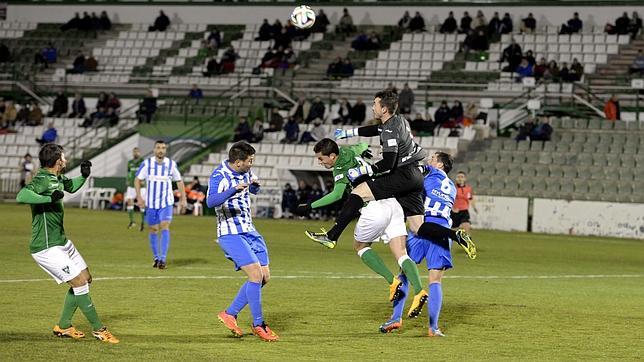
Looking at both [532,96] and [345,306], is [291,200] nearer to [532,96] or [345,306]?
[532,96]

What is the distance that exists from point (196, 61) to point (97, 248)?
2849 cm

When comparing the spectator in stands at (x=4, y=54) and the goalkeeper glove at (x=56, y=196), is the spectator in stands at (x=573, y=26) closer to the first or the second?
the spectator in stands at (x=4, y=54)

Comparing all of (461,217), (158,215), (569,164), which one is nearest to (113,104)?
(569,164)

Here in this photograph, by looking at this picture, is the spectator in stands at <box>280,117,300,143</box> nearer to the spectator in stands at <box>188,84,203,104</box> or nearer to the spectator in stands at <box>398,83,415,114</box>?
the spectator in stands at <box>398,83,415,114</box>

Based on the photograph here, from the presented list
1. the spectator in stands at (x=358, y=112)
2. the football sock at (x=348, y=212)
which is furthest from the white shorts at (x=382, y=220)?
the spectator in stands at (x=358, y=112)

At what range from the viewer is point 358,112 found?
43.2 metres

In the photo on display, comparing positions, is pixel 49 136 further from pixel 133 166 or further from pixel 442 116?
pixel 442 116

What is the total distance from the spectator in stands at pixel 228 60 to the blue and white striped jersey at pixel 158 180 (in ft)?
93.4

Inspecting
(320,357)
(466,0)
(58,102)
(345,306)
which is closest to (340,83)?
(466,0)

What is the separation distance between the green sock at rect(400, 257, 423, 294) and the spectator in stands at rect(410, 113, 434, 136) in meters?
28.8

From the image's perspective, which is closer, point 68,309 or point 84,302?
point 84,302

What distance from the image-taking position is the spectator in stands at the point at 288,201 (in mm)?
41094

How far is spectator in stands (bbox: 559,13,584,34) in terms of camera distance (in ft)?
153

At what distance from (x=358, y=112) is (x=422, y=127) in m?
2.70
